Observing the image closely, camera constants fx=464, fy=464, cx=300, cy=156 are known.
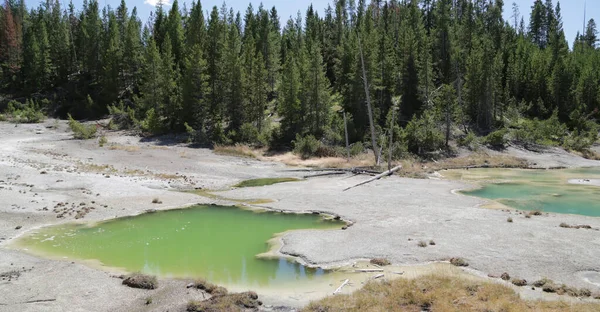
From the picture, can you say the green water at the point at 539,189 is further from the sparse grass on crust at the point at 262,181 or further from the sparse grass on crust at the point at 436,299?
the sparse grass on crust at the point at 436,299

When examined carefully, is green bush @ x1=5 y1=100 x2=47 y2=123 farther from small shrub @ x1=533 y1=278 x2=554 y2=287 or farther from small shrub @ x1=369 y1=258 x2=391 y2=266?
small shrub @ x1=533 y1=278 x2=554 y2=287

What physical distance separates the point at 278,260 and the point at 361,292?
174 inches

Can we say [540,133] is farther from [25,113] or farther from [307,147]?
[25,113]

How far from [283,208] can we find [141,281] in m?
11.8

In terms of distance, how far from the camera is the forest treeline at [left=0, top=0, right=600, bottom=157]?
5306cm

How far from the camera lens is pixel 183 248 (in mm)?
17719

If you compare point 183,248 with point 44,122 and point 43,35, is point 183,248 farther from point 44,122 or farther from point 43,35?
point 43,35

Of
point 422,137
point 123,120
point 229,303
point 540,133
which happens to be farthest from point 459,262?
point 123,120

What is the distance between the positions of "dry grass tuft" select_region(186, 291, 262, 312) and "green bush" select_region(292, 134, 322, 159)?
35.9 meters

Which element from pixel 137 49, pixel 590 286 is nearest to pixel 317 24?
pixel 137 49

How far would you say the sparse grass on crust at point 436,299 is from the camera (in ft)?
35.9

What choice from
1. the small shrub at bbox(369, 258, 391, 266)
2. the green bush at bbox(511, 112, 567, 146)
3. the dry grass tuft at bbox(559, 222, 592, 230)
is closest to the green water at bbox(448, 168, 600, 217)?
the dry grass tuft at bbox(559, 222, 592, 230)

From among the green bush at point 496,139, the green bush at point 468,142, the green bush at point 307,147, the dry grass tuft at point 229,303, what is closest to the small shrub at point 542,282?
the dry grass tuft at point 229,303

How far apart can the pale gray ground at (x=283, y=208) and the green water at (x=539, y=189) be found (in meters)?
3.12
